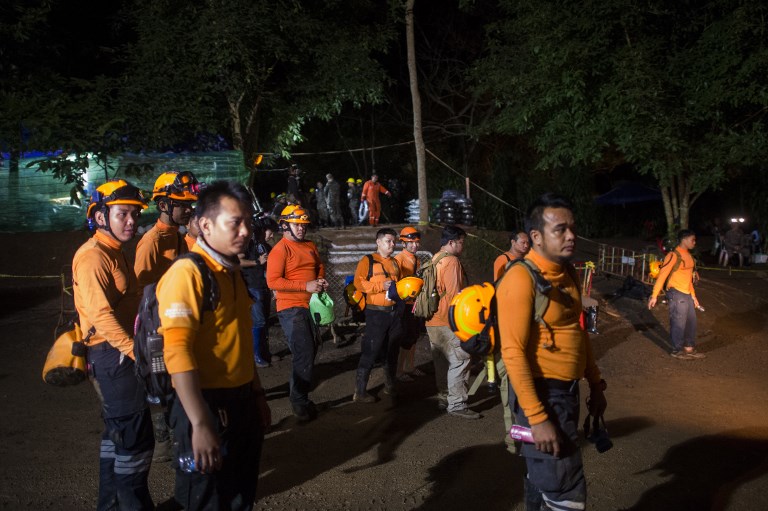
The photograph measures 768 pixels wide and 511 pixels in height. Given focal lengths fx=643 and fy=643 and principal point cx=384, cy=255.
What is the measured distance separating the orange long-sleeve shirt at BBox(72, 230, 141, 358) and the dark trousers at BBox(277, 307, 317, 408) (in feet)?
7.86

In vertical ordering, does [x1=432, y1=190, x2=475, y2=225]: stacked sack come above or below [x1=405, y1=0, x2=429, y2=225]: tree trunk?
below

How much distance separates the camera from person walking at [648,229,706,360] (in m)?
9.42

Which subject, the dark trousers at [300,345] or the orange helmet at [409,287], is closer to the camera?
the dark trousers at [300,345]

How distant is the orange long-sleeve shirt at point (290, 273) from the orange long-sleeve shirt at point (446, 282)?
4.56 ft

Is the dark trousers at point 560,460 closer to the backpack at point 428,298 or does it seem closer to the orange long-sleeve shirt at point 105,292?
the orange long-sleeve shirt at point 105,292

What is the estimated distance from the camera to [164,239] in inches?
199

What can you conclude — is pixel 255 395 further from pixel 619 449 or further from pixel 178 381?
pixel 619 449

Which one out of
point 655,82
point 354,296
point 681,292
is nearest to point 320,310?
point 354,296

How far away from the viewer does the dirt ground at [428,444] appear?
4.70 metres

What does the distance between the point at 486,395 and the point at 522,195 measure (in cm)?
2561

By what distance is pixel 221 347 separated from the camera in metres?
2.83

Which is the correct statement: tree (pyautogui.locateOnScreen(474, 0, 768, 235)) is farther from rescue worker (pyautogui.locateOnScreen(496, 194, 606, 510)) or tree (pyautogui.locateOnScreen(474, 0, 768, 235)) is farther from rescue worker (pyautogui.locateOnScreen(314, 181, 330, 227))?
rescue worker (pyautogui.locateOnScreen(496, 194, 606, 510))

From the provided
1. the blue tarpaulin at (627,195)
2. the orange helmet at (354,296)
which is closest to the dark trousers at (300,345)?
the orange helmet at (354,296)

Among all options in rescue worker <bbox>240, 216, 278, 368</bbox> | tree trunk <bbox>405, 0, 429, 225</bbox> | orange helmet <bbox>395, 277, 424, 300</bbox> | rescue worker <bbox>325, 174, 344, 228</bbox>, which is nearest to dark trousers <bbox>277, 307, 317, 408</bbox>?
orange helmet <bbox>395, 277, 424, 300</bbox>
